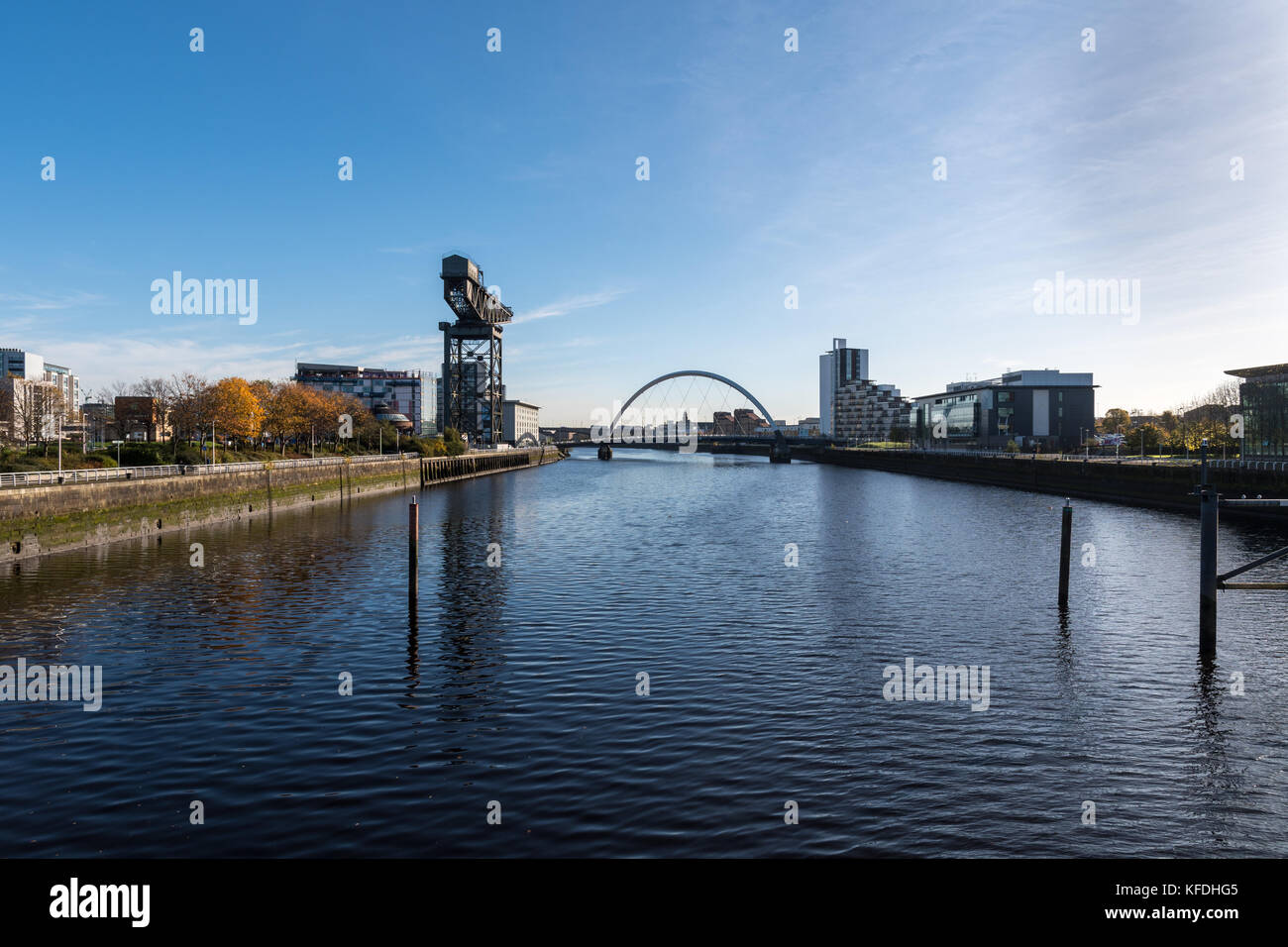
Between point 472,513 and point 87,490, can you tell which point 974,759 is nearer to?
point 87,490

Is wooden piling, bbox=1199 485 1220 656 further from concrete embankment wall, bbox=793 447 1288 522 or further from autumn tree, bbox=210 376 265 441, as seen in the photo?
autumn tree, bbox=210 376 265 441

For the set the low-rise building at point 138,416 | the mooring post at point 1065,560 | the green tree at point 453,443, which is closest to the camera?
the mooring post at point 1065,560

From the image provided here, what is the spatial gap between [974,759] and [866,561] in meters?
24.6

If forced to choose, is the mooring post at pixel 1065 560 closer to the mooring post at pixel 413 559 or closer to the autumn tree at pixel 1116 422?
the mooring post at pixel 413 559

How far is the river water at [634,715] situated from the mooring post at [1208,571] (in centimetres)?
84

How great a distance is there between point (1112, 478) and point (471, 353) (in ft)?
381

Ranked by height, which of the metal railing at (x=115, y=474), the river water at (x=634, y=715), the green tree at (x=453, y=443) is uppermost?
the green tree at (x=453, y=443)

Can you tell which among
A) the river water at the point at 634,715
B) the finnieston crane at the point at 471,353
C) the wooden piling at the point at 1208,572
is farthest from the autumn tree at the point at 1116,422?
the wooden piling at the point at 1208,572

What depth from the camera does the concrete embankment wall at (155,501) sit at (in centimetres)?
3562

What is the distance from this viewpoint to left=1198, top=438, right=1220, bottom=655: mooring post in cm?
1906

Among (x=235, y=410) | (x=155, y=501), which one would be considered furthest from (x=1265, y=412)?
(x=235, y=410)

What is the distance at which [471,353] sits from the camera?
155625 millimetres

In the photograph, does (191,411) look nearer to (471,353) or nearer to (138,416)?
(138,416)

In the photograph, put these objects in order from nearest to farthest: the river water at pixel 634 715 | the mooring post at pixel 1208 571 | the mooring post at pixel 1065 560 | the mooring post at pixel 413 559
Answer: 1. the river water at pixel 634 715
2. the mooring post at pixel 1208 571
3. the mooring post at pixel 413 559
4. the mooring post at pixel 1065 560
